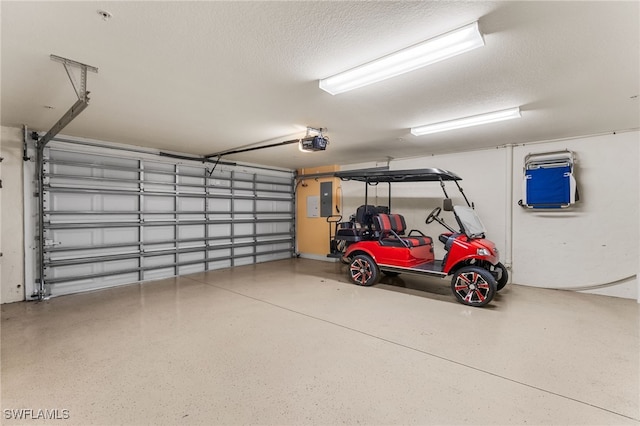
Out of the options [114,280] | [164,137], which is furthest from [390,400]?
[114,280]

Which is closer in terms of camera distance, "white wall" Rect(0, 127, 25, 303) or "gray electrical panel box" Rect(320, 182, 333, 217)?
"white wall" Rect(0, 127, 25, 303)

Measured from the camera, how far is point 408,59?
220cm

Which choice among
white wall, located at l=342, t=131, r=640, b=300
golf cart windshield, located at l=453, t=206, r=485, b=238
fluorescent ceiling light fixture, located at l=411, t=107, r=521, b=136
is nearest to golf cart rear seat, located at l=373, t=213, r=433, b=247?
golf cart windshield, located at l=453, t=206, r=485, b=238

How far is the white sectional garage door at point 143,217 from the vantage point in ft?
14.9

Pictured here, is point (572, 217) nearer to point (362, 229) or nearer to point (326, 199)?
point (362, 229)

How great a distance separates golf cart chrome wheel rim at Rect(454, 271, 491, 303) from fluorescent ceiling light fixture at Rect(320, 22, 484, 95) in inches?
122

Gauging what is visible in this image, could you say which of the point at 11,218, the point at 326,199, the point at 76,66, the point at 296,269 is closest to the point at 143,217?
the point at 11,218

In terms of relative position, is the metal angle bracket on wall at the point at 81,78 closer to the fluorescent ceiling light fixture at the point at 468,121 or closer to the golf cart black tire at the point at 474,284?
the fluorescent ceiling light fixture at the point at 468,121

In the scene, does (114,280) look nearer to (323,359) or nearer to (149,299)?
(149,299)

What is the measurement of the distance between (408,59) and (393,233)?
338 centimetres

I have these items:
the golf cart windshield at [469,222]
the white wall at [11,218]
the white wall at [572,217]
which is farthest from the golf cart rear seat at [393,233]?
the white wall at [11,218]

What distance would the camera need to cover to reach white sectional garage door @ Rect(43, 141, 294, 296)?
4555mm

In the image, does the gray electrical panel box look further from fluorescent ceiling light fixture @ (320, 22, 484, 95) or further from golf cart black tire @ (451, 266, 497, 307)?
fluorescent ceiling light fixture @ (320, 22, 484, 95)

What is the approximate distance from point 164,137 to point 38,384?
3715 mm
